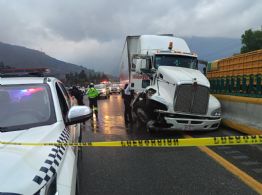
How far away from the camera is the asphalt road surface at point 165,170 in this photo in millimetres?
6367

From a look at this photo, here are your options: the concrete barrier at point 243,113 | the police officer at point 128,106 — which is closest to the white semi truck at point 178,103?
the concrete barrier at point 243,113

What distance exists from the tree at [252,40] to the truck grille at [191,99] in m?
81.1

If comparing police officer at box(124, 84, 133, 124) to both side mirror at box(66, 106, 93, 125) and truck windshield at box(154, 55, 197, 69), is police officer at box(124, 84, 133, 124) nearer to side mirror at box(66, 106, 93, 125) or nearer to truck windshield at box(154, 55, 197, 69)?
truck windshield at box(154, 55, 197, 69)

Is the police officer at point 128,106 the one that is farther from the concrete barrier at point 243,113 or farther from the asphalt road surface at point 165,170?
the asphalt road surface at point 165,170

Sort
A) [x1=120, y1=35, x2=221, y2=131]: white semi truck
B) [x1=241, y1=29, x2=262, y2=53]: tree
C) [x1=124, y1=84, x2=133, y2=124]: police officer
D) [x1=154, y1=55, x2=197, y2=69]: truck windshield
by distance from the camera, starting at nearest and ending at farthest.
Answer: [x1=120, y1=35, x2=221, y2=131]: white semi truck, [x1=154, y1=55, x2=197, y2=69]: truck windshield, [x1=124, y1=84, x2=133, y2=124]: police officer, [x1=241, y1=29, x2=262, y2=53]: tree

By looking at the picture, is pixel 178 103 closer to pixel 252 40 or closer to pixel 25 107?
pixel 25 107

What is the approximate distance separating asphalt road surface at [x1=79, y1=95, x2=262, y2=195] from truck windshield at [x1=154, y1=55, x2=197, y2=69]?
605 cm

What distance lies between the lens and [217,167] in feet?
25.2

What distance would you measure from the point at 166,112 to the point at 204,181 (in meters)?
5.46

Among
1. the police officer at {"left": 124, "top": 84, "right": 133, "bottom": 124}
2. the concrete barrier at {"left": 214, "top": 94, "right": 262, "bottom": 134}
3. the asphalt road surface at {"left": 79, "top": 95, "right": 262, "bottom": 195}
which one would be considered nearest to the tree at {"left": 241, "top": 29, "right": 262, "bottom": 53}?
the police officer at {"left": 124, "top": 84, "right": 133, "bottom": 124}

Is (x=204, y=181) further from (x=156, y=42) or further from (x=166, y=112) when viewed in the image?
(x=156, y=42)

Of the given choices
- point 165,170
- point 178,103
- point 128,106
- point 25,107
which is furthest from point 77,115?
point 128,106

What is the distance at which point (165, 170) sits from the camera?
763 centimetres

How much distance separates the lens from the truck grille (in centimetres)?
1231
